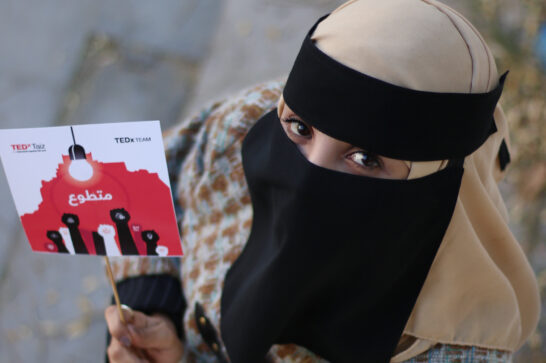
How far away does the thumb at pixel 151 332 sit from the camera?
5.05 ft

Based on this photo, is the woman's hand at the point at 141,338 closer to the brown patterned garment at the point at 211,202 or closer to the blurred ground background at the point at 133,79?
the brown patterned garment at the point at 211,202

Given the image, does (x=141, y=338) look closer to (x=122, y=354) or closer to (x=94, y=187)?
(x=122, y=354)

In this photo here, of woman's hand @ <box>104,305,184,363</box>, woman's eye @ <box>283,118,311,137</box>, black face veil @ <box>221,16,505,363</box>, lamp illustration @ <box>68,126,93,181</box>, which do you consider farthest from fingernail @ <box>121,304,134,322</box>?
woman's eye @ <box>283,118,311,137</box>

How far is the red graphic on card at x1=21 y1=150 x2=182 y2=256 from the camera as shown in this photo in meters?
1.17

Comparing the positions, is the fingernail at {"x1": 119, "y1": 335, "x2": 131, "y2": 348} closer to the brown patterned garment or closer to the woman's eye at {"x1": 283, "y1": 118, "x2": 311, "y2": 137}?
the brown patterned garment

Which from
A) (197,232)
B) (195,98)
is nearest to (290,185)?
(197,232)

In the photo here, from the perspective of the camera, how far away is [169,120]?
3.46 metres

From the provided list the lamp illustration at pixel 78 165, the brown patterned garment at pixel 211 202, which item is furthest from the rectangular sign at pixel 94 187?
the brown patterned garment at pixel 211 202

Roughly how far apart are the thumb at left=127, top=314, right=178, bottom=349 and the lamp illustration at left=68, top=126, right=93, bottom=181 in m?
0.54

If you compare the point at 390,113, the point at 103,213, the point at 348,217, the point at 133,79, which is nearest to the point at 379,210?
the point at 348,217

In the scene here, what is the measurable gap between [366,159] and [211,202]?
24.2 inches

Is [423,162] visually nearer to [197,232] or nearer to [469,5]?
[197,232]

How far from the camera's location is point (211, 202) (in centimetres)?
167

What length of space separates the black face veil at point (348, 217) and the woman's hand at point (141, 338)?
0.30 meters
